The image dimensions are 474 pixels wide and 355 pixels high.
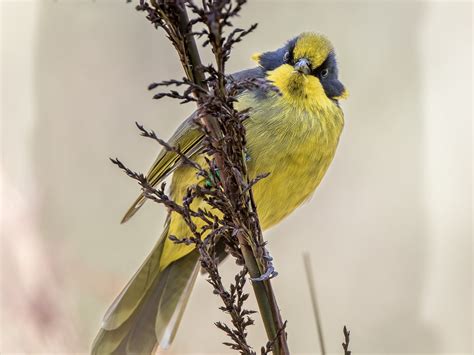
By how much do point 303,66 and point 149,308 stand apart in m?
1.27

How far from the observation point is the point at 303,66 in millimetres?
3055

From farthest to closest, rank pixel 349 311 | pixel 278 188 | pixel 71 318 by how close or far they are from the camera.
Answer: pixel 349 311
pixel 278 188
pixel 71 318

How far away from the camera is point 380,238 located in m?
5.36

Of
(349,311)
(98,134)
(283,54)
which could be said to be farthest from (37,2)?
(349,311)

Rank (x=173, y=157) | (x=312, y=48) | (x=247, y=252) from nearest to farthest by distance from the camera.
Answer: (x=247, y=252) → (x=173, y=157) → (x=312, y=48)

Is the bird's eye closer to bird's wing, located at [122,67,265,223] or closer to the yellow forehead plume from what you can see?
the yellow forehead plume

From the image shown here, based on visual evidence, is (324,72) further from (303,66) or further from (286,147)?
(286,147)

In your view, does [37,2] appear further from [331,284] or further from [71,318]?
[71,318]

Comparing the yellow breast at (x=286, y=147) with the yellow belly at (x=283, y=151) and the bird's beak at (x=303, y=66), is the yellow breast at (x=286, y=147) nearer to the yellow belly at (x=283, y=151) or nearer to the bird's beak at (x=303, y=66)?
the yellow belly at (x=283, y=151)

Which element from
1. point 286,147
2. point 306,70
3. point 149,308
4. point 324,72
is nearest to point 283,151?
point 286,147

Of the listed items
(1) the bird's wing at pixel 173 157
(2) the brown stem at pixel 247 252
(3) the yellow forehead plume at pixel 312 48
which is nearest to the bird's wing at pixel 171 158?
(1) the bird's wing at pixel 173 157

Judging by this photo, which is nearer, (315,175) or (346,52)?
(315,175)

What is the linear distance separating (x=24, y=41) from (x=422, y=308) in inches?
133

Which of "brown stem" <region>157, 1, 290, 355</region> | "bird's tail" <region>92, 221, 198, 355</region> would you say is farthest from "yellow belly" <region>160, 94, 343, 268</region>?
"brown stem" <region>157, 1, 290, 355</region>
